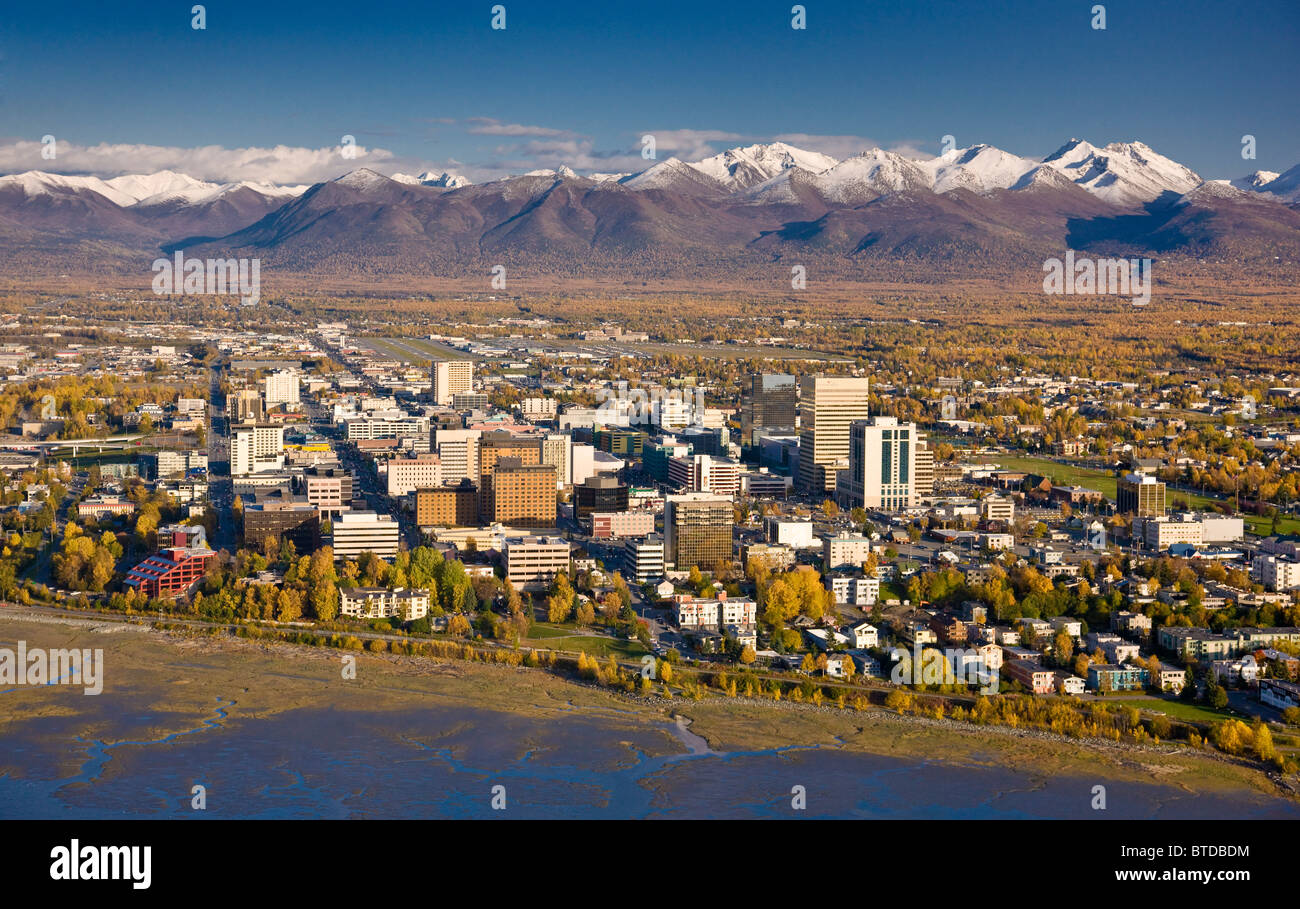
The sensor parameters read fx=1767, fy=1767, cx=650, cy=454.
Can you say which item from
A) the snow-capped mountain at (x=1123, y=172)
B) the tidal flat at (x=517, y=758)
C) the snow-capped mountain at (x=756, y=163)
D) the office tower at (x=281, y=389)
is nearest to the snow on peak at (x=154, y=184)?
the snow-capped mountain at (x=756, y=163)

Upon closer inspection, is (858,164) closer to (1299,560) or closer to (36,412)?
(36,412)

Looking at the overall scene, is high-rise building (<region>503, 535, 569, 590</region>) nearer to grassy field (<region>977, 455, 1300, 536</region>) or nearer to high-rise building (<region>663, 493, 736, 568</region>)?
high-rise building (<region>663, 493, 736, 568</region>)

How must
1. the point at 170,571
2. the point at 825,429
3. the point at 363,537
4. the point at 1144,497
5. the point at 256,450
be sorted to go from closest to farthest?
the point at 170,571 < the point at 363,537 < the point at 1144,497 < the point at 825,429 < the point at 256,450

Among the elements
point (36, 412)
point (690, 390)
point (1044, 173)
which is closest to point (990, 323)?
point (690, 390)

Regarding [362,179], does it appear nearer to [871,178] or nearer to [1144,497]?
[871,178]

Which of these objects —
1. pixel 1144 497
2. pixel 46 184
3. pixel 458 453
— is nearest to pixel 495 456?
pixel 458 453
